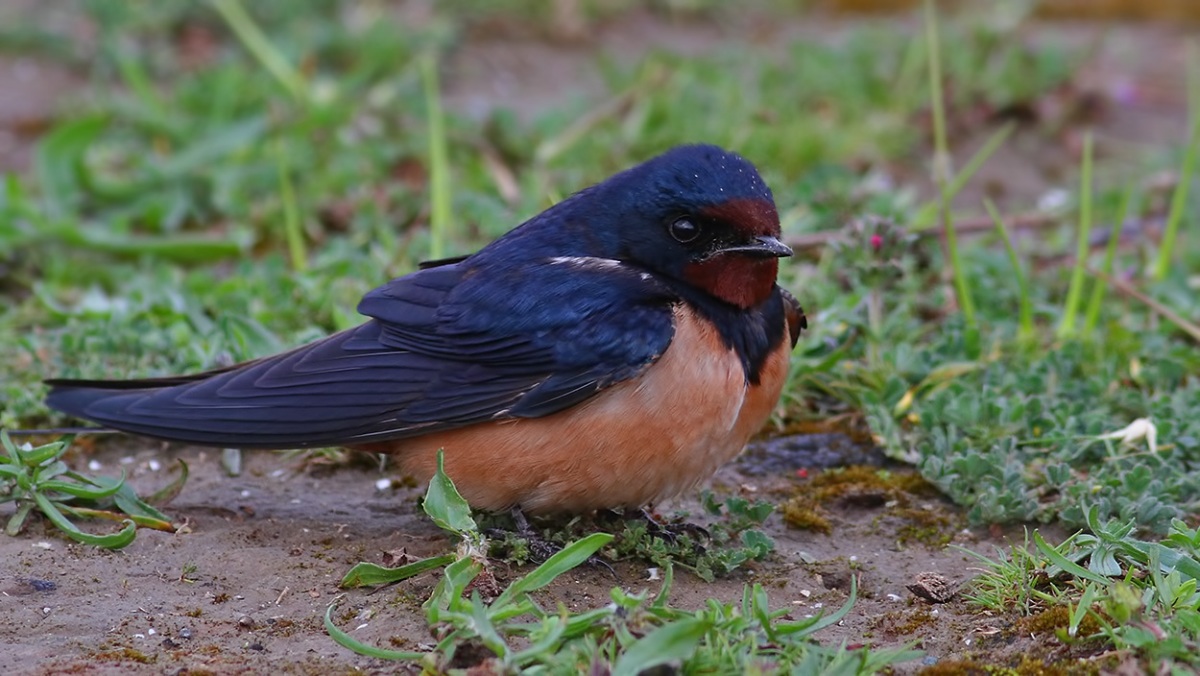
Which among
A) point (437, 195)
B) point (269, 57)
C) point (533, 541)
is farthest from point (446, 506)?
point (269, 57)

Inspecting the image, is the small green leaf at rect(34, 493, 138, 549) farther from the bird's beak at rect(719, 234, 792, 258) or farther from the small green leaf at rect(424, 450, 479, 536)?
the bird's beak at rect(719, 234, 792, 258)

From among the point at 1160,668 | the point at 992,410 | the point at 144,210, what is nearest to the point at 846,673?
the point at 1160,668

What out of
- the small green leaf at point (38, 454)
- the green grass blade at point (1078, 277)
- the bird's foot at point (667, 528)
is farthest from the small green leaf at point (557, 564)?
the green grass blade at point (1078, 277)

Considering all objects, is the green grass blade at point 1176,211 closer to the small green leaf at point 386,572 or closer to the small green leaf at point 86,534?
the small green leaf at point 386,572

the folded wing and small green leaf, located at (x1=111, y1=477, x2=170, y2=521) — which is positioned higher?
the folded wing

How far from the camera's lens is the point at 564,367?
3500 millimetres

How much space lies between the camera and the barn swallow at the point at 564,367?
342 centimetres

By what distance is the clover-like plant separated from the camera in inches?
139

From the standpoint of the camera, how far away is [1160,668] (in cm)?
270

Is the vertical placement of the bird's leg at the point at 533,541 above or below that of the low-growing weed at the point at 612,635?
below

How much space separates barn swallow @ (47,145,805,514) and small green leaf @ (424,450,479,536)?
304mm

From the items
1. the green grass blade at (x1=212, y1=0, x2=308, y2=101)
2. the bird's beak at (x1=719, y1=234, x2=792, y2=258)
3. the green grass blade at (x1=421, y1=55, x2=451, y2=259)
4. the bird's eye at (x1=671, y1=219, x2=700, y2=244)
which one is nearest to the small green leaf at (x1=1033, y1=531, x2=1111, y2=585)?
the bird's beak at (x1=719, y1=234, x2=792, y2=258)

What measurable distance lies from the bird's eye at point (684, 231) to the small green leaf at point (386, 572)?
96cm

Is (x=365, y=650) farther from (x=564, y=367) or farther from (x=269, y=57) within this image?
(x=269, y=57)
